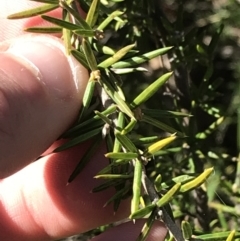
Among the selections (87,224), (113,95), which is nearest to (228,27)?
(87,224)

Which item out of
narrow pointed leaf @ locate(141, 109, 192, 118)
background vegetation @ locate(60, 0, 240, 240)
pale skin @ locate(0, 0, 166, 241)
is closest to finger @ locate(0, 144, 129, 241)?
pale skin @ locate(0, 0, 166, 241)

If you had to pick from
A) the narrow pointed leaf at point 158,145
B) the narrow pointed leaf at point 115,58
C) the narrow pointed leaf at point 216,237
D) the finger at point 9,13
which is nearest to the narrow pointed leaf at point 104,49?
the narrow pointed leaf at point 115,58

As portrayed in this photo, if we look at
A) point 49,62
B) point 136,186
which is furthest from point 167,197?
point 49,62

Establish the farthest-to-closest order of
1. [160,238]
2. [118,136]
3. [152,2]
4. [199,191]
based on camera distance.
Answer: [199,191] < [152,2] < [160,238] < [118,136]

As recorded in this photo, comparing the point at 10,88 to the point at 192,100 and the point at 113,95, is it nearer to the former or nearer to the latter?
the point at 113,95

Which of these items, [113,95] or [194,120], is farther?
[194,120]

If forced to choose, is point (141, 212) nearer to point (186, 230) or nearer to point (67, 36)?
point (186, 230)
